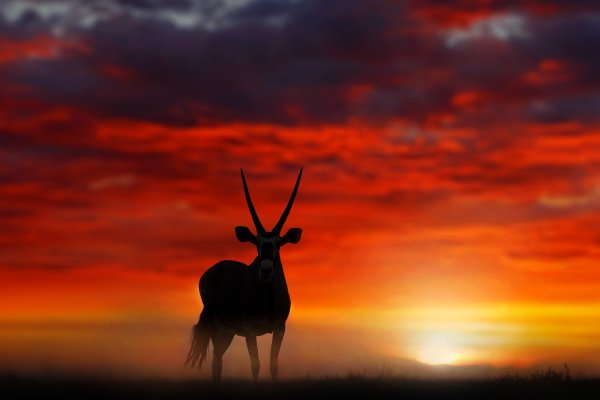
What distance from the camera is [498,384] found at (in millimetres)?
22141

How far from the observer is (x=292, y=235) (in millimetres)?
23172

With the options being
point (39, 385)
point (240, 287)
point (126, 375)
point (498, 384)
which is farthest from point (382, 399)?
point (126, 375)

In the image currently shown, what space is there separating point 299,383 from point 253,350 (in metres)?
1.32

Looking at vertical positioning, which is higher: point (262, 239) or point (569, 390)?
point (262, 239)

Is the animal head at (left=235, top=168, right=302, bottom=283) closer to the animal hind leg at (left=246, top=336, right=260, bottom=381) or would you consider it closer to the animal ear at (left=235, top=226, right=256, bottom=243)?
the animal ear at (left=235, top=226, right=256, bottom=243)

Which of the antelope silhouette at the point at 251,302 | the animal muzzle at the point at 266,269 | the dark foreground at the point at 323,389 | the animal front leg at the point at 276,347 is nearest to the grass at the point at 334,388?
the dark foreground at the point at 323,389

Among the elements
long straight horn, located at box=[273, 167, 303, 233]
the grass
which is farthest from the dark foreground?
long straight horn, located at box=[273, 167, 303, 233]

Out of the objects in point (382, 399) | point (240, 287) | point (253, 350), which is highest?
point (240, 287)

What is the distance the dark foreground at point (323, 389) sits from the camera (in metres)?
20.4

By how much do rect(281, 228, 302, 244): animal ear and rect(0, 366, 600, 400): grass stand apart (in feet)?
10.8

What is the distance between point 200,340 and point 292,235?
4264 mm

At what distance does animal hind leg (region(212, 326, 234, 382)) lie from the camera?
24647 millimetres

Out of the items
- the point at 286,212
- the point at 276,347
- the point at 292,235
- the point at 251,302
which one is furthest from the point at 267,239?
the point at 276,347

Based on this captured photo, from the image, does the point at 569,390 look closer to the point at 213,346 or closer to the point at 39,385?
the point at 213,346
